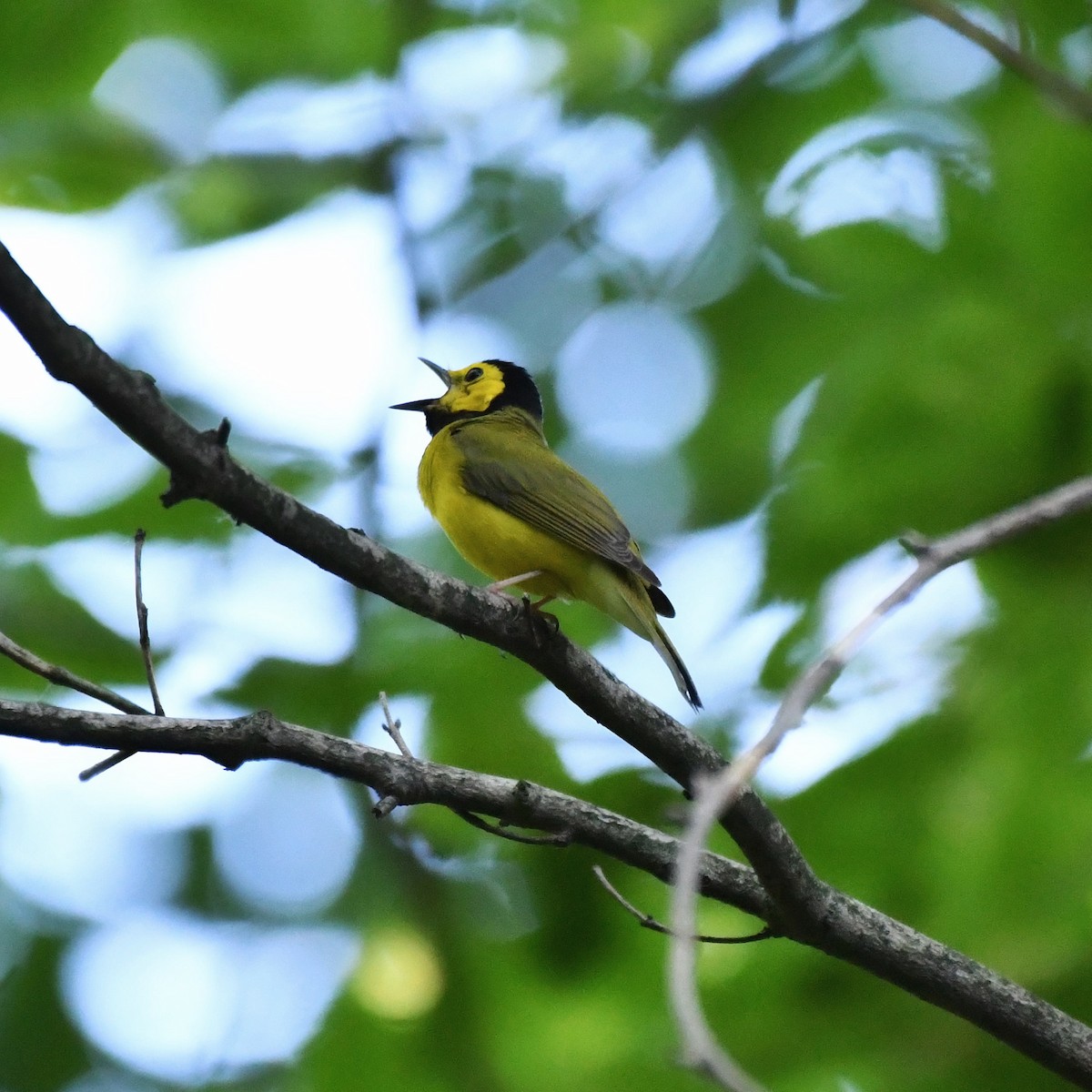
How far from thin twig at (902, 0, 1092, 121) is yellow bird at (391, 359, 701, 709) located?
2494 mm

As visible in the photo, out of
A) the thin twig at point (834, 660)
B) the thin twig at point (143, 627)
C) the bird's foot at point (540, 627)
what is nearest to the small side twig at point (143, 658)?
the thin twig at point (143, 627)

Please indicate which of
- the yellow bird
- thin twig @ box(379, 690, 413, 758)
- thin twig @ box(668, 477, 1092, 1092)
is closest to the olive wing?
the yellow bird

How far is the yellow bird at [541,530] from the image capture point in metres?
5.45

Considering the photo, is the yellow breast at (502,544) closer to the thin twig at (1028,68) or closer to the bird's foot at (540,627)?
the bird's foot at (540,627)

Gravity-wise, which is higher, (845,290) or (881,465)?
(845,290)

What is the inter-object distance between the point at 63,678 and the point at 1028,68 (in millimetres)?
2578

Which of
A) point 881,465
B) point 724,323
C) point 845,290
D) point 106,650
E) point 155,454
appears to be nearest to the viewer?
point 155,454

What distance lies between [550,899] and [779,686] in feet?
4.21

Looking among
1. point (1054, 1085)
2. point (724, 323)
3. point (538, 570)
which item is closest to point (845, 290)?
point (724, 323)

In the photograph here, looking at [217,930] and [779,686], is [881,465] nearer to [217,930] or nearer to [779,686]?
[779,686]

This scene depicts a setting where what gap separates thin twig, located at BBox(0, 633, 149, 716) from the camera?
3.17 metres

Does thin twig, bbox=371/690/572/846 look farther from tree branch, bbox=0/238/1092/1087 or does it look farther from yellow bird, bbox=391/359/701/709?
yellow bird, bbox=391/359/701/709

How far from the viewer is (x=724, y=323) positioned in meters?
6.96

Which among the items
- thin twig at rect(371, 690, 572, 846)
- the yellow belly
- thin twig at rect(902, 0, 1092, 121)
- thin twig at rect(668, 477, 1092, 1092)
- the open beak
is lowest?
thin twig at rect(668, 477, 1092, 1092)
